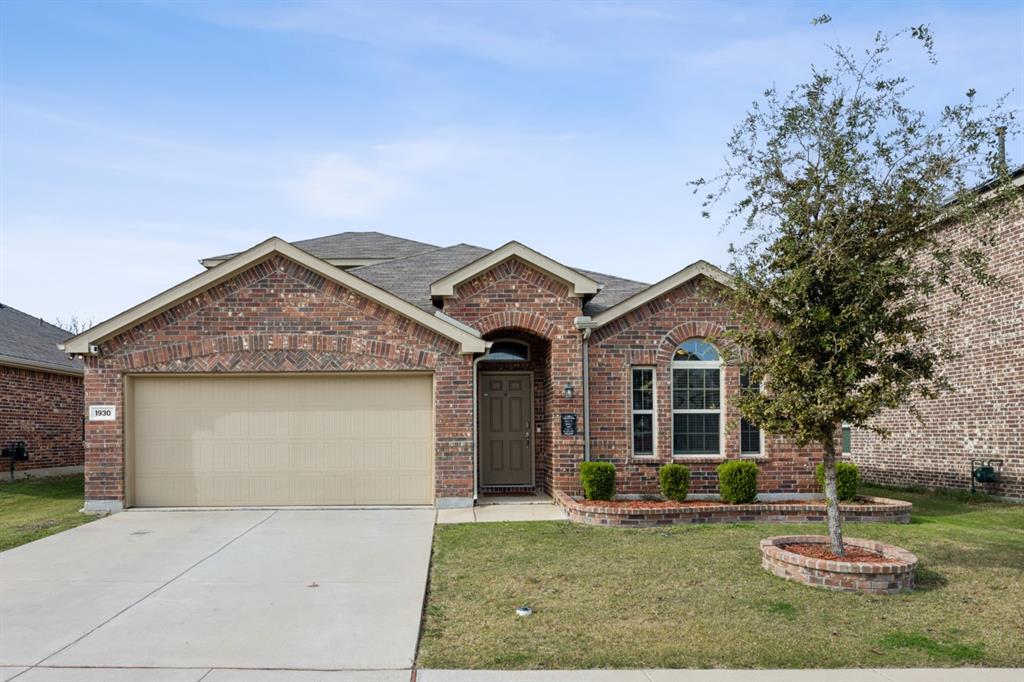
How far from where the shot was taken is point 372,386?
13.5 m

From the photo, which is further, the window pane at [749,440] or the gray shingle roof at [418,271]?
the gray shingle roof at [418,271]

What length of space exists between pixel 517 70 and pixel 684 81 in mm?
2591

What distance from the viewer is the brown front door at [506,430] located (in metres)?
15.4

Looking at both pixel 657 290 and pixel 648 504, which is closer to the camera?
pixel 648 504

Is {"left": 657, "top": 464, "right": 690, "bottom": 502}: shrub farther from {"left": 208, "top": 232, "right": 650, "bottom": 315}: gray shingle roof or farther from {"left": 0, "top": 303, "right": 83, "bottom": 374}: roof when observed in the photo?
{"left": 0, "top": 303, "right": 83, "bottom": 374}: roof

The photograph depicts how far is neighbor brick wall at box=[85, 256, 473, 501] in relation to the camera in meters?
13.1

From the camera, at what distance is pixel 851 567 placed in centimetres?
776

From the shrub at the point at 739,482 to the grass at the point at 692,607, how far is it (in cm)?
210

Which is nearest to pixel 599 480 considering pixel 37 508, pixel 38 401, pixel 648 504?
pixel 648 504

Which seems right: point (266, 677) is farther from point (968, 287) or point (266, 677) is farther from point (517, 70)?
point (968, 287)

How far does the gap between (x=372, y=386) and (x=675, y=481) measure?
5.26 meters

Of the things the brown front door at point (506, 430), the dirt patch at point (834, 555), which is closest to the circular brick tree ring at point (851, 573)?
the dirt patch at point (834, 555)

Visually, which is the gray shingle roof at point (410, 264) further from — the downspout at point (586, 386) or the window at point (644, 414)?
the window at point (644, 414)

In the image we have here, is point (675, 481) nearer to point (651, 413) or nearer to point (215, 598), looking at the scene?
point (651, 413)
